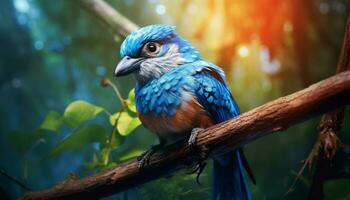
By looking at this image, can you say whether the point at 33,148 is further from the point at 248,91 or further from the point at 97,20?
the point at 248,91

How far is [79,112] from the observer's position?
5.43ft

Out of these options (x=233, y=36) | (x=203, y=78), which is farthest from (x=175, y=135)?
(x=233, y=36)

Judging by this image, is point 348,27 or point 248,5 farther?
point 248,5

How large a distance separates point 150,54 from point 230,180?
46 cm

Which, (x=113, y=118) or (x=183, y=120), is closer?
(x=183, y=120)

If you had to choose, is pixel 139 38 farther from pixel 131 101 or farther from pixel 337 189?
pixel 337 189

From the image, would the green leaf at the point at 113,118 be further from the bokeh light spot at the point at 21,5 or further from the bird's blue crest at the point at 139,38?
the bokeh light spot at the point at 21,5

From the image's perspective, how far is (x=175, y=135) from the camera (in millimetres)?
1278

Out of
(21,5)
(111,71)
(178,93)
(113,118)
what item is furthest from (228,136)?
(21,5)

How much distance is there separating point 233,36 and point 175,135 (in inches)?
25.1

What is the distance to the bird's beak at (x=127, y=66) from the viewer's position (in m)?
1.28

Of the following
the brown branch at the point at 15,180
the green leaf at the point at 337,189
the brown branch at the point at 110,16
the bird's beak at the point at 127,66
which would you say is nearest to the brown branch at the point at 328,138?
the green leaf at the point at 337,189

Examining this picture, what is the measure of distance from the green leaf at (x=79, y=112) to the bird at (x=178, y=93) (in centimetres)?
35

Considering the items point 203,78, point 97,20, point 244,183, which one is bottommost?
point 244,183
